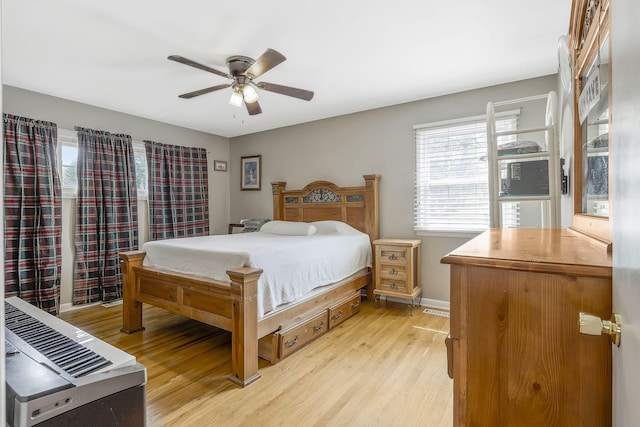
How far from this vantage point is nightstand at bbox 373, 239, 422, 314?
342 centimetres

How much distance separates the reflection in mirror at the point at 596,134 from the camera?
3.34 feet

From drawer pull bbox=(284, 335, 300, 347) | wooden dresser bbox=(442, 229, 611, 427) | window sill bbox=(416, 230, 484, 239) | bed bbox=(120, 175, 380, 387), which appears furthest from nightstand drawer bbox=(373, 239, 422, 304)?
wooden dresser bbox=(442, 229, 611, 427)

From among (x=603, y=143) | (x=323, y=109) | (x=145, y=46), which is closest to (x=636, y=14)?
(x=603, y=143)

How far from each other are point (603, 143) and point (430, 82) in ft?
7.81

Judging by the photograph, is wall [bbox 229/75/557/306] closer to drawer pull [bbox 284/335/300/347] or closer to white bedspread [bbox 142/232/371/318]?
white bedspread [bbox 142/232/371/318]

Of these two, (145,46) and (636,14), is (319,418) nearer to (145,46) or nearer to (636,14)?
(636,14)

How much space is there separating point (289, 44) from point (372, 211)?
2091 mm

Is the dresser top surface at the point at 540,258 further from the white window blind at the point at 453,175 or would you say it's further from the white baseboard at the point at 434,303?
the white baseboard at the point at 434,303

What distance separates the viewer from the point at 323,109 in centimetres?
401

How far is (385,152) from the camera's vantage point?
394cm

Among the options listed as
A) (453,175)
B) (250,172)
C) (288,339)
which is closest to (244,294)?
(288,339)

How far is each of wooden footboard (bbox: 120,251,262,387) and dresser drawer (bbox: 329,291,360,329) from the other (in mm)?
967

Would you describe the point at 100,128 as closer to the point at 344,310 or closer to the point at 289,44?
the point at 289,44

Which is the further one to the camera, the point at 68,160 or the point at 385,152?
the point at 385,152
